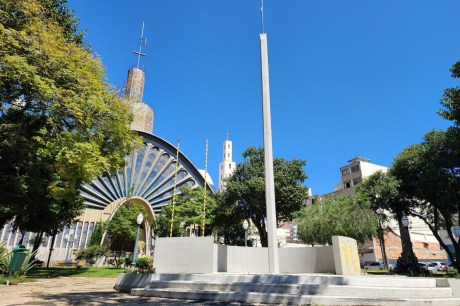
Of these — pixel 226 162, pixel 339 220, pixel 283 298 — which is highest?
pixel 226 162

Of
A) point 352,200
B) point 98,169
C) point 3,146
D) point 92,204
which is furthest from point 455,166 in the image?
point 92,204

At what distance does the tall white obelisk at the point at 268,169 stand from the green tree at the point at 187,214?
75.7ft

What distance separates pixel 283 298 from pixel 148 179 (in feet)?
139

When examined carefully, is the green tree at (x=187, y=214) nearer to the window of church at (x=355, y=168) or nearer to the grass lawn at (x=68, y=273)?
the grass lawn at (x=68, y=273)

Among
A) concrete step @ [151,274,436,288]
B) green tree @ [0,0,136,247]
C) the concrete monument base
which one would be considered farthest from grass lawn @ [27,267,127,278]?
concrete step @ [151,274,436,288]

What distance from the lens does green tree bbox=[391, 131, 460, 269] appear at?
22.2 metres

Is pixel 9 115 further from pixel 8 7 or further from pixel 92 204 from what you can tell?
pixel 92 204

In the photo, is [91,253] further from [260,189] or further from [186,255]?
[186,255]

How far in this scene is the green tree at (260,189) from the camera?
1155 inches

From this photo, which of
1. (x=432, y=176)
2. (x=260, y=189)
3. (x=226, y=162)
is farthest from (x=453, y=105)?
(x=226, y=162)

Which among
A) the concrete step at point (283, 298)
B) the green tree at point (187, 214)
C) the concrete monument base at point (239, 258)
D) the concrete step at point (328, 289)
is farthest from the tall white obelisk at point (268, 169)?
the green tree at point (187, 214)

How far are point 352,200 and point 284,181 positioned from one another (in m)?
6.17

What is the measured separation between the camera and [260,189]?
1131 inches

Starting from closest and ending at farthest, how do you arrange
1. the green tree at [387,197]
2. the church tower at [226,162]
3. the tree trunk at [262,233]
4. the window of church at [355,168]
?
1. the green tree at [387,197]
2. the tree trunk at [262,233]
3. the window of church at [355,168]
4. the church tower at [226,162]
